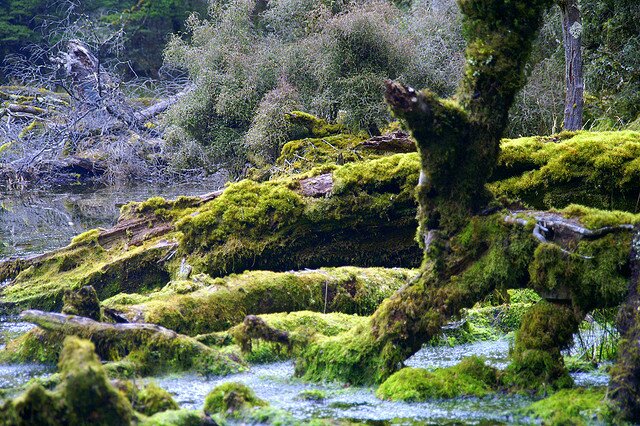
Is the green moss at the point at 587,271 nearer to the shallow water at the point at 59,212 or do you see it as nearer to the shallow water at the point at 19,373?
the shallow water at the point at 19,373

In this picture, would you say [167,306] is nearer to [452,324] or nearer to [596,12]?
[452,324]

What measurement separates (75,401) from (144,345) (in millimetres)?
2271

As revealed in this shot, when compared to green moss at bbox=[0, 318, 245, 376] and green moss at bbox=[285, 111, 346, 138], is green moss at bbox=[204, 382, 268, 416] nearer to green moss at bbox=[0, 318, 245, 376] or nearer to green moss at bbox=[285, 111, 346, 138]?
green moss at bbox=[0, 318, 245, 376]

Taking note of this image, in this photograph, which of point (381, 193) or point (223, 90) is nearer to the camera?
point (381, 193)

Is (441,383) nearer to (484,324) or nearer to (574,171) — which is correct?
(484,324)

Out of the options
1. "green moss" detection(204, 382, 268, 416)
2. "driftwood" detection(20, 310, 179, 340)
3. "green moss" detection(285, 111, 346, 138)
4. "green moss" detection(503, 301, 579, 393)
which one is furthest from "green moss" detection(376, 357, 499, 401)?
"green moss" detection(285, 111, 346, 138)

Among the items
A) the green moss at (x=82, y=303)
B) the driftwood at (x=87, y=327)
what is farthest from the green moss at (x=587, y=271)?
the green moss at (x=82, y=303)

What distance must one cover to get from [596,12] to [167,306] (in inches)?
508

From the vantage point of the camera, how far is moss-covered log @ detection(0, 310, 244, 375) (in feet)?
21.0

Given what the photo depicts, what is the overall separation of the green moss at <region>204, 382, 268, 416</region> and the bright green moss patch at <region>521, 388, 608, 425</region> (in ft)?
5.81

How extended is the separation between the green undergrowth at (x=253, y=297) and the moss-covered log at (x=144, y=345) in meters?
0.60

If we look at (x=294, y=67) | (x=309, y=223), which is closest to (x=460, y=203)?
(x=309, y=223)

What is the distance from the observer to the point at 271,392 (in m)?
5.84

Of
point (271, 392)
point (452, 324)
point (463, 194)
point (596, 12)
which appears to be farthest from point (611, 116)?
point (271, 392)
